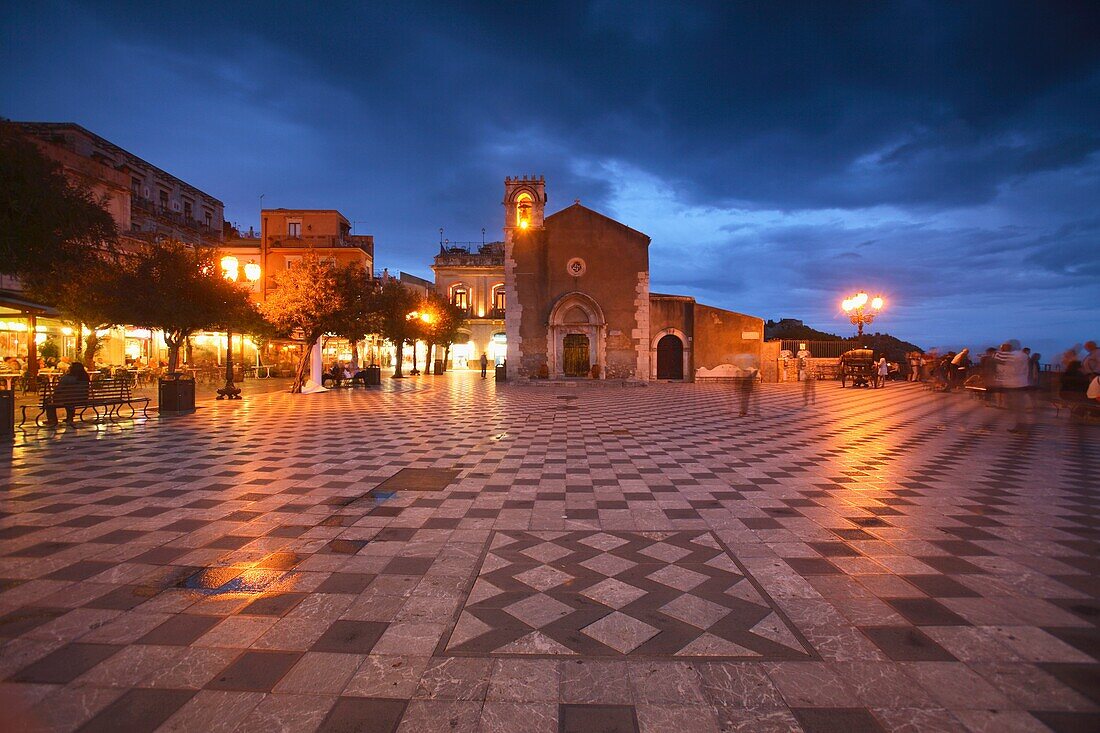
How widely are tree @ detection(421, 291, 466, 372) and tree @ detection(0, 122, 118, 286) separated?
24998 mm

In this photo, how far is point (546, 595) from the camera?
131 inches

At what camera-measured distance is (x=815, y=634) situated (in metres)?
2.85

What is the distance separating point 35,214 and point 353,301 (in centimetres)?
1264

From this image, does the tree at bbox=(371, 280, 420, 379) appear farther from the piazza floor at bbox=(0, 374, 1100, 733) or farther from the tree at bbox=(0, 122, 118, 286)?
the piazza floor at bbox=(0, 374, 1100, 733)

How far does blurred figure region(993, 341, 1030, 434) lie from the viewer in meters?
10.7

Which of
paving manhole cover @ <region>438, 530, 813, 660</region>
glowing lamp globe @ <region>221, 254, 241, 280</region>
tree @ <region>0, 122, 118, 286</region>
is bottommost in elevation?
paving manhole cover @ <region>438, 530, 813, 660</region>

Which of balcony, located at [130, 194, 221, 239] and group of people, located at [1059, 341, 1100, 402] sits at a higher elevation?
balcony, located at [130, 194, 221, 239]

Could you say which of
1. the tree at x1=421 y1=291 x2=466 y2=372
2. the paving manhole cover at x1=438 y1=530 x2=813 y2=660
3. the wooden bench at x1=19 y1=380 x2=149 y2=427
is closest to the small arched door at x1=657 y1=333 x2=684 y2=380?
the tree at x1=421 y1=291 x2=466 y2=372

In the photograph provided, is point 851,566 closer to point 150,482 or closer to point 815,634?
point 815,634

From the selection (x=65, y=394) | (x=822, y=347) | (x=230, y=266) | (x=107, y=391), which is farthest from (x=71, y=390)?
(x=822, y=347)

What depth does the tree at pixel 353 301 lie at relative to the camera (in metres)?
18.7

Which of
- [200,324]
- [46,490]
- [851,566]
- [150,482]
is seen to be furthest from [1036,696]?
[200,324]

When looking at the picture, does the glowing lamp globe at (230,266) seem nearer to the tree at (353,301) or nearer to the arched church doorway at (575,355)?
the tree at (353,301)

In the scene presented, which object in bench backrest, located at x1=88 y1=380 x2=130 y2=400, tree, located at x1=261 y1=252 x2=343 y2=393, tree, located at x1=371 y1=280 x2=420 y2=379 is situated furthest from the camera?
tree, located at x1=371 y1=280 x2=420 y2=379
